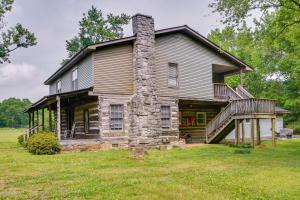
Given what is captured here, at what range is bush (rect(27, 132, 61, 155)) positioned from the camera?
18725 millimetres

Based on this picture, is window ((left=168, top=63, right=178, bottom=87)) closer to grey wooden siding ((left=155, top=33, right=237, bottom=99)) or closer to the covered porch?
grey wooden siding ((left=155, top=33, right=237, bottom=99))

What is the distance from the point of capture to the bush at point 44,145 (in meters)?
18.7

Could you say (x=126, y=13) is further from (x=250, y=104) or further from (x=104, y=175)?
(x=104, y=175)

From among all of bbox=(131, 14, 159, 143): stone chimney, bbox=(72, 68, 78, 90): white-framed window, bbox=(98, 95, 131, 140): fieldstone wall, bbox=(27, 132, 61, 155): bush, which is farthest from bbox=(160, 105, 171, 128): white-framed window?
bbox=(27, 132, 61, 155): bush

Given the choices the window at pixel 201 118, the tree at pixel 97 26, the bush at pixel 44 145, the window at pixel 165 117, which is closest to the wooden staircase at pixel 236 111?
the window at pixel 201 118

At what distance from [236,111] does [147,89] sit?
6.29 metres

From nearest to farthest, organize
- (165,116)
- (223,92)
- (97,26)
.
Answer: (165,116)
(223,92)
(97,26)

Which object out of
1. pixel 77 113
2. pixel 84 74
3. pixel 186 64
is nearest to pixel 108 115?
pixel 84 74

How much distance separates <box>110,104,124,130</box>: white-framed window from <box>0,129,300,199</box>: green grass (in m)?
6.12

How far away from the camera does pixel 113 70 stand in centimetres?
2203

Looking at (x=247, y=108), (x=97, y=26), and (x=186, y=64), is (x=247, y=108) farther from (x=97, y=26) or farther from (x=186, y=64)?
(x=97, y=26)

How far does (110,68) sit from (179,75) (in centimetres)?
555

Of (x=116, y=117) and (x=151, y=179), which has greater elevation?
(x=116, y=117)

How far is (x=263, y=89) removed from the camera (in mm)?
53469
